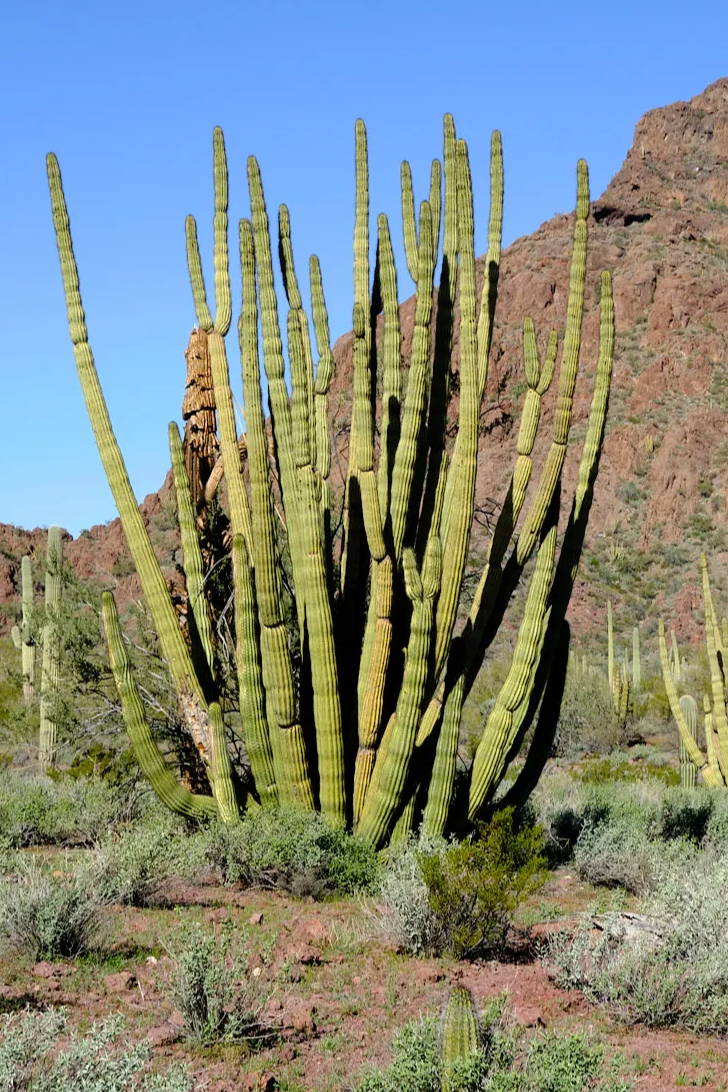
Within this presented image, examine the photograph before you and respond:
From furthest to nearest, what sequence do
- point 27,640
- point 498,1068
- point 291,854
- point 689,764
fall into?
1. point 27,640
2. point 689,764
3. point 291,854
4. point 498,1068

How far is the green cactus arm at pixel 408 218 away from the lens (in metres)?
10.4

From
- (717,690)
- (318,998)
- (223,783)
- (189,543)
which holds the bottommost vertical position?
(318,998)

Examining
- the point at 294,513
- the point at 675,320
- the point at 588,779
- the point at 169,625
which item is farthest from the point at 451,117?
the point at 675,320

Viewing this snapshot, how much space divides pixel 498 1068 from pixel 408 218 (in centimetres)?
773

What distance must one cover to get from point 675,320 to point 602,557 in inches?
550

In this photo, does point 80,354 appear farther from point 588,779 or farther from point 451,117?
point 588,779

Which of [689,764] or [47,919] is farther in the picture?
[689,764]

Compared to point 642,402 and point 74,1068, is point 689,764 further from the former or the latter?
point 642,402

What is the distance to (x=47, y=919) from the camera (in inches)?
264

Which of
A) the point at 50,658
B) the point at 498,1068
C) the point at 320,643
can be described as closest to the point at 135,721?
the point at 320,643

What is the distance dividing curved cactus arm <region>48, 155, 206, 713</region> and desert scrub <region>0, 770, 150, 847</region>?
2.11 metres

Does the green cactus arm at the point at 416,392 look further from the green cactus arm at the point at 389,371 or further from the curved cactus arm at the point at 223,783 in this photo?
the curved cactus arm at the point at 223,783

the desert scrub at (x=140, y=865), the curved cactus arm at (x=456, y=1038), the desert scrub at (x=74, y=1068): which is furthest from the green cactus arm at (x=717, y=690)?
the desert scrub at (x=74, y=1068)

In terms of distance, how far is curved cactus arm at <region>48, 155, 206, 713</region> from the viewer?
30.1ft
